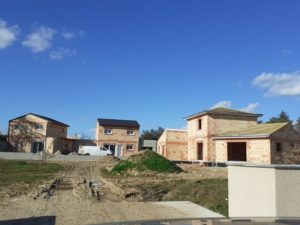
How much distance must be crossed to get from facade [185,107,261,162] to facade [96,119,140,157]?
52.6ft

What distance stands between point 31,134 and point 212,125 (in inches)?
1116

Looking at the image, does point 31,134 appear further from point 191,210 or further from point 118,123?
point 191,210

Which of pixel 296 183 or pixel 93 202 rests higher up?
pixel 296 183

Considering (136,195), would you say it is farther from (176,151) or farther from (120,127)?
Result: (120,127)

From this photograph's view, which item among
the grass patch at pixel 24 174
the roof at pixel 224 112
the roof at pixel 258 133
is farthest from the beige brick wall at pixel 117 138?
the grass patch at pixel 24 174

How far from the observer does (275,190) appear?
8.30 m

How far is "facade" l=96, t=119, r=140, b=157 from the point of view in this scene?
5803cm

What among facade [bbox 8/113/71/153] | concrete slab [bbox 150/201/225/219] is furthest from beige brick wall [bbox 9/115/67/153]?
concrete slab [bbox 150/201/225/219]

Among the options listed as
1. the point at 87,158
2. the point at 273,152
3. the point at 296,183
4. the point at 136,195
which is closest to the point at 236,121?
the point at 273,152

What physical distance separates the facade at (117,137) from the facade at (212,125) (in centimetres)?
1603

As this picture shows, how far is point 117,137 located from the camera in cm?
5847

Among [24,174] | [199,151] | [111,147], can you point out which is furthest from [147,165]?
[111,147]

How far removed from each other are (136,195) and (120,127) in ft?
141

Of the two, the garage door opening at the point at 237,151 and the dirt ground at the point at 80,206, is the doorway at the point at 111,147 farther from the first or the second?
the dirt ground at the point at 80,206
